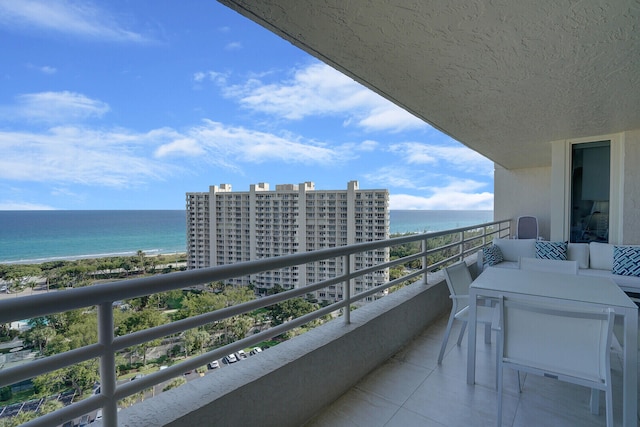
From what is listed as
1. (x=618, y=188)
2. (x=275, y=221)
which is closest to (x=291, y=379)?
(x=618, y=188)

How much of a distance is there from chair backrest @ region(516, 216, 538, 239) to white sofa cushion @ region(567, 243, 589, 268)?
3531mm

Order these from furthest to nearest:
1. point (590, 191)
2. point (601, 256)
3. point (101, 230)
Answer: point (101, 230) → point (590, 191) → point (601, 256)

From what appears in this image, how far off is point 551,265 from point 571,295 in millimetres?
991

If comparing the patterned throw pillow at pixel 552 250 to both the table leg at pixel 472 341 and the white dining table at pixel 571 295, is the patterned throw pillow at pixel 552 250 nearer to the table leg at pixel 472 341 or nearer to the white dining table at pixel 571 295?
the white dining table at pixel 571 295

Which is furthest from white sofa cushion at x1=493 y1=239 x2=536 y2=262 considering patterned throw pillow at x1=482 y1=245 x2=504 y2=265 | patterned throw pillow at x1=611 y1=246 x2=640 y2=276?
patterned throw pillow at x1=611 y1=246 x2=640 y2=276

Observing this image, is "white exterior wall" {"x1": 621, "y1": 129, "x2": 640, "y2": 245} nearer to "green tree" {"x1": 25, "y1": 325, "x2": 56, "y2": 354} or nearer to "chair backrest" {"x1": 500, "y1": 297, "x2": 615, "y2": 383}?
"chair backrest" {"x1": 500, "y1": 297, "x2": 615, "y2": 383}

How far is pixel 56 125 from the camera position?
25953 mm

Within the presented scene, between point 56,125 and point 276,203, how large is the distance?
22.8 meters

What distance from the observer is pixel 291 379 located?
169cm

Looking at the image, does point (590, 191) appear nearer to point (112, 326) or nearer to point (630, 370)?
point (630, 370)

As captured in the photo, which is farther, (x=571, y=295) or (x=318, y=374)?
(x=571, y=295)

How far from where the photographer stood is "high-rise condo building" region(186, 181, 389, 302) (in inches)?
607

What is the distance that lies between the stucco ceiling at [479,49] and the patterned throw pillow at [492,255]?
2054mm

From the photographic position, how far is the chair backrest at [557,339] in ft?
4.99
